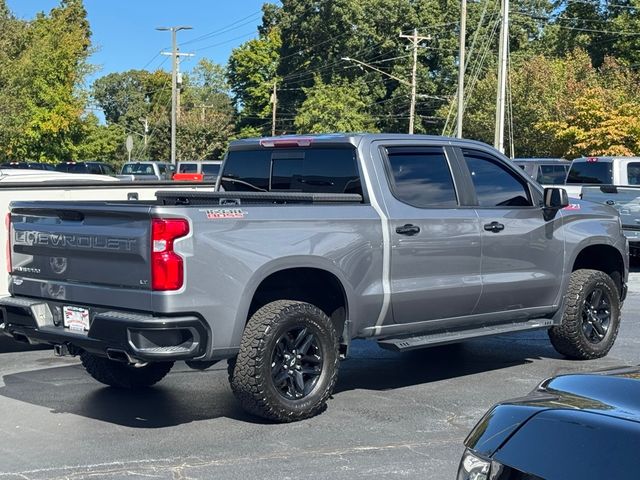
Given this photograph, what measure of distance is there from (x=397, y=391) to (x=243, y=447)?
6.67 feet

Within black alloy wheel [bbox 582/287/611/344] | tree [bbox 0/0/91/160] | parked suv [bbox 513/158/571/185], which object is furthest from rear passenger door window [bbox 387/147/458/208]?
tree [bbox 0/0/91/160]

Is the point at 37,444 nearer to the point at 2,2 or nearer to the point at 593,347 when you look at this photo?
the point at 593,347

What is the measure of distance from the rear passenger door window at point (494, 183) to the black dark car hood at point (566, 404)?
4712 millimetres

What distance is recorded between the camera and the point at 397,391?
7680 millimetres

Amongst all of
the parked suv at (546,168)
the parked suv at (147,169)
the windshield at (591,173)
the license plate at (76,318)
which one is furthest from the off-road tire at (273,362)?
the parked suv at (147,169)

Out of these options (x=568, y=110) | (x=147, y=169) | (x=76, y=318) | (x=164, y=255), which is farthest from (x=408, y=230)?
(x=568, y=110)

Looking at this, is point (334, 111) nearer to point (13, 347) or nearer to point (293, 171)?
point (13, 347)

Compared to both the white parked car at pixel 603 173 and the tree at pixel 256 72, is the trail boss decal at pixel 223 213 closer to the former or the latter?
the white parked car at pixel 603 173

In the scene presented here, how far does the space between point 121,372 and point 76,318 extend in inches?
50.5

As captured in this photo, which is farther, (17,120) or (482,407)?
(17,120)

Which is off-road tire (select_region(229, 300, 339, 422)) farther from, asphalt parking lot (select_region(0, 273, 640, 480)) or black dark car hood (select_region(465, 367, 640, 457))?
black dark car hood (select_region(465, 367, 640, 457))

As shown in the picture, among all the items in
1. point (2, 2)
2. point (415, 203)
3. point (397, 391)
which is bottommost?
point (397, 391)

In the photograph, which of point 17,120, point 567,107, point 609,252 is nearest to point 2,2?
point 17,120

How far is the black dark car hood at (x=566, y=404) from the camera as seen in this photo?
2879 millimetres
